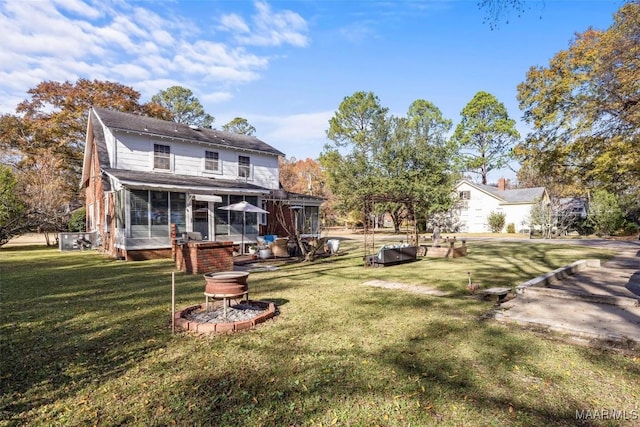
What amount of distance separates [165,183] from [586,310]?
48.4ft

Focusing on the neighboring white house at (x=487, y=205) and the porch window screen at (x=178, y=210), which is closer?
the porch window screen at (x=178, y=210)

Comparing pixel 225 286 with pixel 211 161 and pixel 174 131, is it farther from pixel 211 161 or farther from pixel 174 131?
pixel 174 131

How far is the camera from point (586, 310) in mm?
5562

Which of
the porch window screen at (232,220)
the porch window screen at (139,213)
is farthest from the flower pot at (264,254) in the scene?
the porch window screen at (139,213)

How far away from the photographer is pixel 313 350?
4.25m

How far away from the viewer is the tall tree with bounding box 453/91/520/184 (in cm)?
4412

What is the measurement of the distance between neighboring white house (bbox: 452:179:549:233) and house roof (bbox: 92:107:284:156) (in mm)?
25950

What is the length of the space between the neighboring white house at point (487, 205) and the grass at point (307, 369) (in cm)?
3390

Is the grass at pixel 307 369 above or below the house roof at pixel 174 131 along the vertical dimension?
below

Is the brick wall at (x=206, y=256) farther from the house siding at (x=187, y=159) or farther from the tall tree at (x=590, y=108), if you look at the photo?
the tall tree at (x=590, y=108)

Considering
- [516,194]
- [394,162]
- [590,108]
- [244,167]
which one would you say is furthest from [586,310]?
[516,194]

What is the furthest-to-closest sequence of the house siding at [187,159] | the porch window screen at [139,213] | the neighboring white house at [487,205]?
the neighboring white house at [487,205] → the house siding at [187,159] → the porch window screen at [139,213]

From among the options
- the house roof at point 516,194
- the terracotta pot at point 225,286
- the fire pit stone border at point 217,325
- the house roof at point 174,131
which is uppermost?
the house roof at point 174,131

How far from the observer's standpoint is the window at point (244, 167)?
20.2 m
